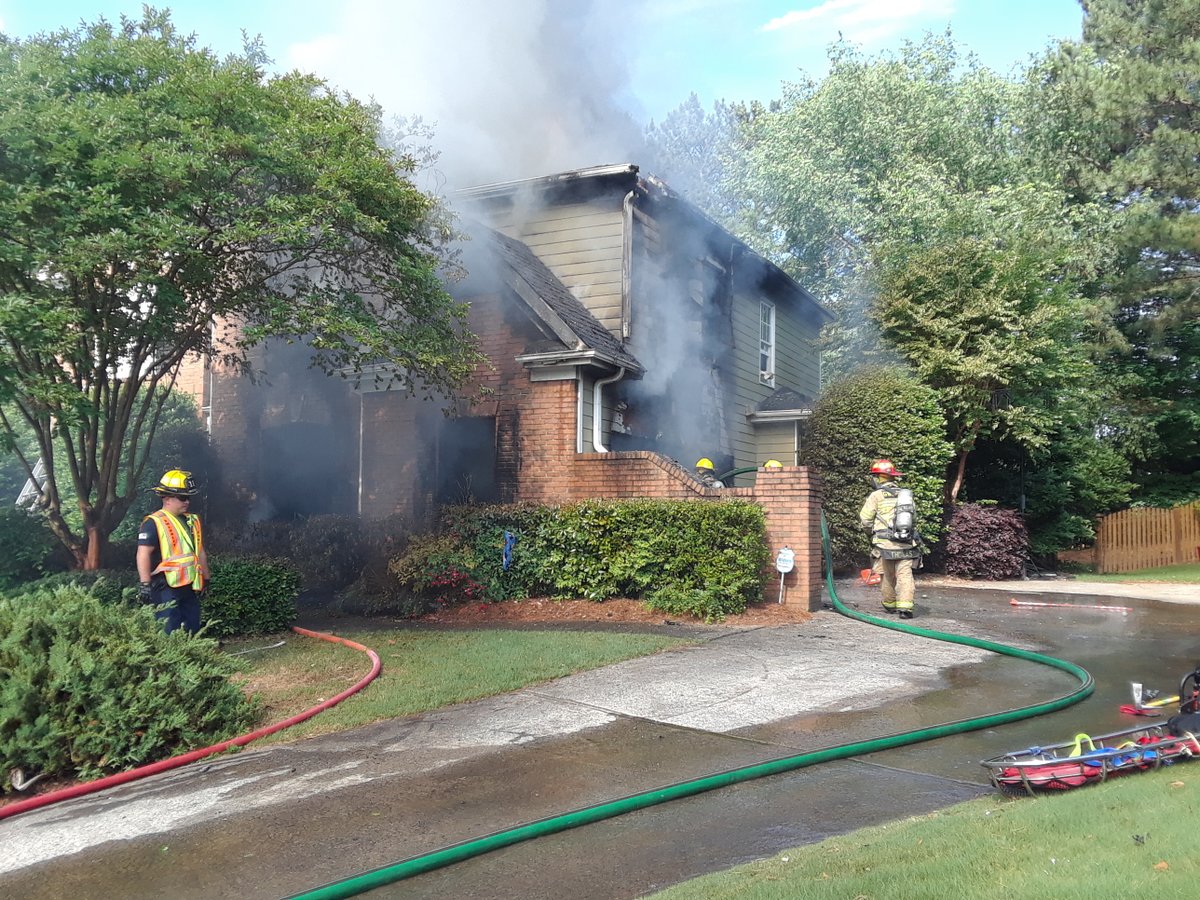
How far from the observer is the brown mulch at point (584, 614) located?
29.6ft

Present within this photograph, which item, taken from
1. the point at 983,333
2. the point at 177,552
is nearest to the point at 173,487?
the point at 177,552

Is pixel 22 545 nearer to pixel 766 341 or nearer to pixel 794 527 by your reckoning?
pixel 794 527

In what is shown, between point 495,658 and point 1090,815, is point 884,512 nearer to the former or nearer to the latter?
point 495,658

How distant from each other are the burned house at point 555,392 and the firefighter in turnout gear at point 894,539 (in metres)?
0.66

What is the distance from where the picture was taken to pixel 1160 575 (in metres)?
17.1

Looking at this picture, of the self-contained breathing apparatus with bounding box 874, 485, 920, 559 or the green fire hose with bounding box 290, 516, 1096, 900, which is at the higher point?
the self-contained breathing apparatus with bounding box 874, 485, 920, 559

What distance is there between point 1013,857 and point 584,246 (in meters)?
11.5

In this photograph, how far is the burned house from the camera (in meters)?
11.6

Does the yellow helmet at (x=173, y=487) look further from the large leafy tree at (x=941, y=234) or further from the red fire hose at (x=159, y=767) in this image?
the large leafy tree at (x=941, y=234)

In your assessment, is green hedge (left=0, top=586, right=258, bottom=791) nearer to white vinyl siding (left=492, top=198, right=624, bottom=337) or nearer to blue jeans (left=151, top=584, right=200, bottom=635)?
Result: blue jeans (left=151, top=584, right=200, bottom=635)

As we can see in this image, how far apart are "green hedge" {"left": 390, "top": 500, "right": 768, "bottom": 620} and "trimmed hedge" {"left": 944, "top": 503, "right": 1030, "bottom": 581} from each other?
6.29 metres

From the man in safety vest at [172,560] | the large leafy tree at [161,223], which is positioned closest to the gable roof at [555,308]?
the large leafy tree at [161,223]

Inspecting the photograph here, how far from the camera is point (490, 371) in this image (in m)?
12.1

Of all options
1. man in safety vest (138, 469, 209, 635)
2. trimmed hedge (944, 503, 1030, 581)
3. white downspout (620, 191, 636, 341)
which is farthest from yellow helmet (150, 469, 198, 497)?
trimmed hedge (944, 503, 1030, 581)
